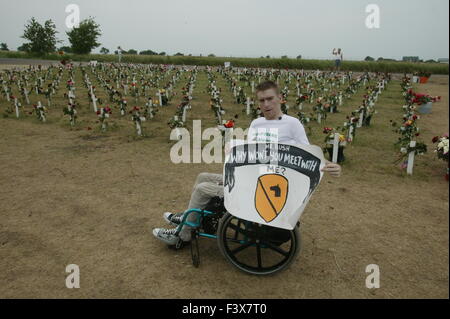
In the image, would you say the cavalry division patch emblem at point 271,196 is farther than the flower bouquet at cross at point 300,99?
No

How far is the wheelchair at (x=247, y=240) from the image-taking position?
2.91 m

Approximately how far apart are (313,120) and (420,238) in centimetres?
689

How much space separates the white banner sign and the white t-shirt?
482 millimetres

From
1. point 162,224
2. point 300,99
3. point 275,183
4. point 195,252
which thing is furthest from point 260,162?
point 300,99

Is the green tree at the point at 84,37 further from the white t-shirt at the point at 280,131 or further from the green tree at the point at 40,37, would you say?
the white t-shirt at the point at 280,131

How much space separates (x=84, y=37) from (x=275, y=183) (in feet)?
149

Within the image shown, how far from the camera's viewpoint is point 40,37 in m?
34.1

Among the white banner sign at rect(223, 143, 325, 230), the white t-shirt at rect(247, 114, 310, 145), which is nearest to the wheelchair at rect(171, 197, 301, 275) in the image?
the white banner sign at rect(223, 143, 325, 230)

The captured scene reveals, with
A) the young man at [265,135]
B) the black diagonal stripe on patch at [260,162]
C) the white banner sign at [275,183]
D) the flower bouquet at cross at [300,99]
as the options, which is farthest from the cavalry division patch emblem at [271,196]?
the flower bouquet at cross at [300,99]

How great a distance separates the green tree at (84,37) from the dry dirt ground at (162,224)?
131 ft

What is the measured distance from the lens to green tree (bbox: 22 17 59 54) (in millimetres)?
33812

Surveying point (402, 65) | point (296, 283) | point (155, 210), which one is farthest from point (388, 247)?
point (402, 65)

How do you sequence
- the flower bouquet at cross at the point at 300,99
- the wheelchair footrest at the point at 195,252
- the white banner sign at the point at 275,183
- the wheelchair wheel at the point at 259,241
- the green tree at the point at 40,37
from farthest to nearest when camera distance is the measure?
the green tree at the point at 40,37 → the flower bouquet at cross at the point at 300,99 → the wheelchair footrest at the point at 195,252 → the wheelchair wheel at the point at 259,241 → the white banner sign at the point at 275,183

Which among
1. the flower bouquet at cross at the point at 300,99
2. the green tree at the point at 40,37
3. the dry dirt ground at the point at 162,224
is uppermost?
the green tree at the point at 40,37
